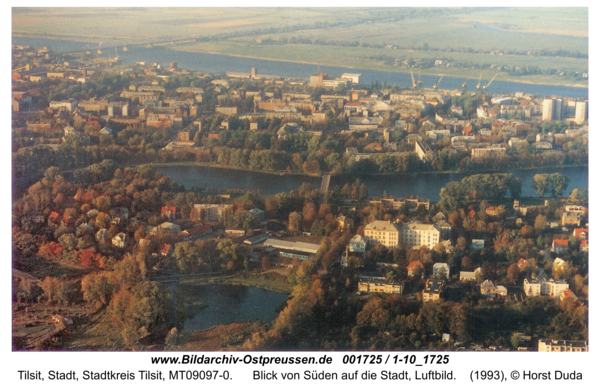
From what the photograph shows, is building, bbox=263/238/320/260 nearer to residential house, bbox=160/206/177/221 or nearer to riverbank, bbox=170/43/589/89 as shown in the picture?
residential house, bbox=160/206/177/221

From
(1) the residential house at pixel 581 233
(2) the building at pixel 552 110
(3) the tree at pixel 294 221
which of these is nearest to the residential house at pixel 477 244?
(1) the residential house at pixel 581 233

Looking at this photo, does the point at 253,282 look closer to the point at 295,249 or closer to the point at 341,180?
the point at 295,249

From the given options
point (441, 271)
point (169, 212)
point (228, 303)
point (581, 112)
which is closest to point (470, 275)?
point (441, 271)

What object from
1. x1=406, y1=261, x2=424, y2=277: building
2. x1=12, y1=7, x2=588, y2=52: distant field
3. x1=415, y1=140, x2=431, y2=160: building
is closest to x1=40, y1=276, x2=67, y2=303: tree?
x1=406, y1=261, x2=424, y2=277: building

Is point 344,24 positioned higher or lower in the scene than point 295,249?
higher

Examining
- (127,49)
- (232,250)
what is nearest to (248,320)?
(232,250)

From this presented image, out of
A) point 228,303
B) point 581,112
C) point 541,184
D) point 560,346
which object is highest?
point 581,112
